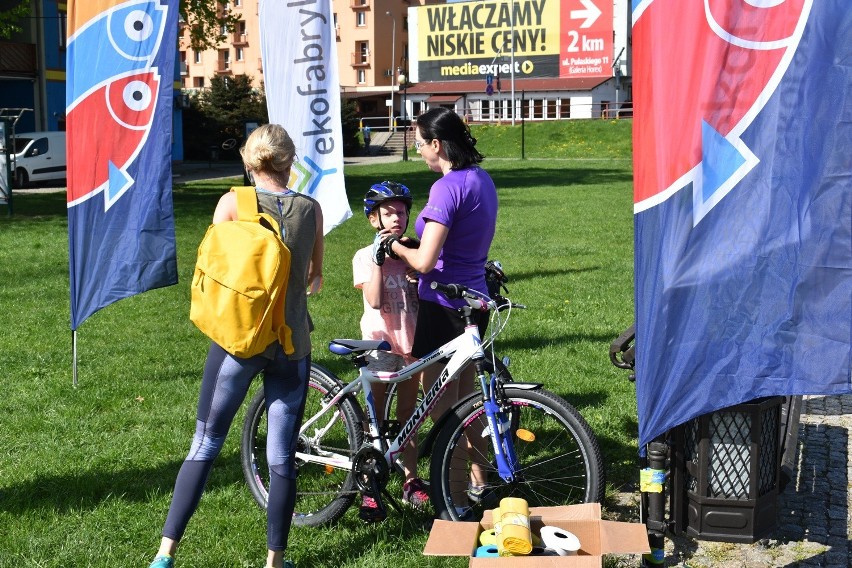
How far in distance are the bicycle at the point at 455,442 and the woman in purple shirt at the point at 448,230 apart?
0.51ft

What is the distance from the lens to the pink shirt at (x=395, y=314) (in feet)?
16.9

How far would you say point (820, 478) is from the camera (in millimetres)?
5695

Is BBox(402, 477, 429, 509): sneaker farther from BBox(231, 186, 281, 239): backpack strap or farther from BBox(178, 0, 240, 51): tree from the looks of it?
BBox(178, 0, 240, 51): tree

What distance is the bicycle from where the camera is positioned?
4.45 metres

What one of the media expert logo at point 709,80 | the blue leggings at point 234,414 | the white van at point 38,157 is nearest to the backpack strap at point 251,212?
the blue leggings at point 234,414

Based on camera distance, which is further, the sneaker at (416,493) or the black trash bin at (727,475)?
the sneaker at (416,493)

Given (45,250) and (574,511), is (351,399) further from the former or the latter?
(45,250)

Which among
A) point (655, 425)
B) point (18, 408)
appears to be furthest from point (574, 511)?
point (18, 408)

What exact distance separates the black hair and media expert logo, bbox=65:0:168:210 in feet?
8.09

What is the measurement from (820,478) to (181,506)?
3475 mm

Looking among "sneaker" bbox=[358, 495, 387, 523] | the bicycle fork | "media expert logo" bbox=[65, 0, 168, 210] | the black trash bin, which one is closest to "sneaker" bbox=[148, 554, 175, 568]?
"sneaker" bbox=[358, 495, 387, 523]

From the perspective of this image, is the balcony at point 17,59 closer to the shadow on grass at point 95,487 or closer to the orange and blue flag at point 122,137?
the orange and blue flag at point 122,137

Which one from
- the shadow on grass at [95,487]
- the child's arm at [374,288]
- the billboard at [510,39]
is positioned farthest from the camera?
the billboard at [510,39]

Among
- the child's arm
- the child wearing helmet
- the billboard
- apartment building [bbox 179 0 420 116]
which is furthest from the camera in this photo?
apartment building [bbox 179 0 420 116]
